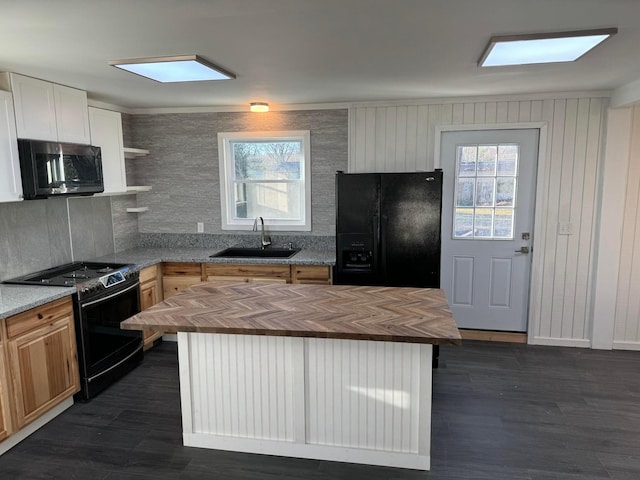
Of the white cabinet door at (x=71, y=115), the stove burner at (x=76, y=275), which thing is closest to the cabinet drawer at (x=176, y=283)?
the stove burner at (x=76, y=275)

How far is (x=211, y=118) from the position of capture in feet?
14.6

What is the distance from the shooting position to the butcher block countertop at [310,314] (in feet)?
6.86

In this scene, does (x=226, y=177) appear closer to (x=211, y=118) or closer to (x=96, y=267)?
(x=211, y=118)

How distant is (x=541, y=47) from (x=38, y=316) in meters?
3.28

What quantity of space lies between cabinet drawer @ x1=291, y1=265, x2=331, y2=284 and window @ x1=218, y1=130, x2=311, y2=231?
25.5 inches

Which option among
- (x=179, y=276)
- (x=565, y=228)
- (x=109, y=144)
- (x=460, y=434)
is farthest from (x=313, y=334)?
(x=565, y=228)

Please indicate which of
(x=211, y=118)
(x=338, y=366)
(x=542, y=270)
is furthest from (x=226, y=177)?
(x=542, y=270)

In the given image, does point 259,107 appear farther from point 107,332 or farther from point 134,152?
point 107,332

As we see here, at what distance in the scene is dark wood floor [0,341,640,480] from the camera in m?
2.38

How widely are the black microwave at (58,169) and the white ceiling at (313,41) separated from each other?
0.48 metres

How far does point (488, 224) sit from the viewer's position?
4125 mm

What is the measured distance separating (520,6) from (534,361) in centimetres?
302

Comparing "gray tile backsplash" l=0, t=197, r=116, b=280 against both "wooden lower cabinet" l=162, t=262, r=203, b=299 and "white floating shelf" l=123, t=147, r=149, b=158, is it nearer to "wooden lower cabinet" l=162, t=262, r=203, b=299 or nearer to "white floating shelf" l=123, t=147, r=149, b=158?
"white floating shelf" l=123, t=147, r=149, b=158

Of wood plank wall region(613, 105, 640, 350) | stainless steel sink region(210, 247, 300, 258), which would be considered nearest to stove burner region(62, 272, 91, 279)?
stainless steel sink region(210, 247, 300, 258)
